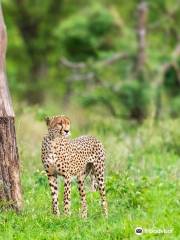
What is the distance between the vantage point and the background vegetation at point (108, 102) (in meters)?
10.6

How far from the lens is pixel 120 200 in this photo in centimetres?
1156

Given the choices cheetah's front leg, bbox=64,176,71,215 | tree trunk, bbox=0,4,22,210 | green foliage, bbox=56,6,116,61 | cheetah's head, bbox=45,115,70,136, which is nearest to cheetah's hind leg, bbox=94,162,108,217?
cheetah's front leg, bbox=64,176,71,215

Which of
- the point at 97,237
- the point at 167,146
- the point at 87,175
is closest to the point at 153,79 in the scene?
the point at 167,146

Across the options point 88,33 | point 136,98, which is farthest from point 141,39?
point 88,33

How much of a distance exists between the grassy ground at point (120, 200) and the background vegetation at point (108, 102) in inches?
0.6

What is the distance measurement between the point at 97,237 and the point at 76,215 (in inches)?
38.9

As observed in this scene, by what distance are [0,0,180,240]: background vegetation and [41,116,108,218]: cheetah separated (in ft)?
0.93

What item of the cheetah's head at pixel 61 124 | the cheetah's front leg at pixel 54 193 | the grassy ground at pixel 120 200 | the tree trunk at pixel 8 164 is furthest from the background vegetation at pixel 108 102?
the cheetah's head at pixel 61 124

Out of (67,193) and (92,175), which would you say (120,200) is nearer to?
(92,175)

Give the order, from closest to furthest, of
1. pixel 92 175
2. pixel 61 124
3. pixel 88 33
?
1. pixel 61 124
2. pixel 92 175
3. pixel 88 33

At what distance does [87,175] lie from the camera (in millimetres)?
11438

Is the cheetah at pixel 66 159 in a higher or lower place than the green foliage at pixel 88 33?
lower

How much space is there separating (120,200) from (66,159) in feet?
4.03
